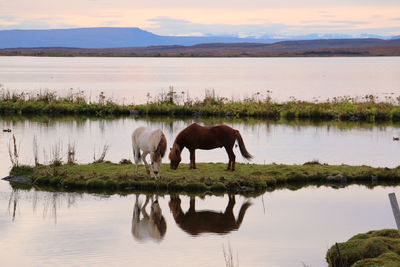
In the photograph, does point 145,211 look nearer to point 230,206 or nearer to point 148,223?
point 148,223

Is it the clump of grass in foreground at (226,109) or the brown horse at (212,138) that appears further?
the clump of grass in foreground at (226,109)

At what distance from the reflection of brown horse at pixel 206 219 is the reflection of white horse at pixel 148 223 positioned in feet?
1.15

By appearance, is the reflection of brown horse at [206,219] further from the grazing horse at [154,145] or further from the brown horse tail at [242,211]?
the grazing horse at [154,145]

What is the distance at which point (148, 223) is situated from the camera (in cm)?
1628

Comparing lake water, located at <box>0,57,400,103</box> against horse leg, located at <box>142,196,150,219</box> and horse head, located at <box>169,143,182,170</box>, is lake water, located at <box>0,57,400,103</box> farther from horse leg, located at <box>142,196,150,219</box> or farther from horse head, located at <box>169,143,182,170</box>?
horse leg, located at <box>142,196,150,219</box>

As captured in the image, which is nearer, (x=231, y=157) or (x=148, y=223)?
(x=148, y=223)

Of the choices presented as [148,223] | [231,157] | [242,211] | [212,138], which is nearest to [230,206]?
[242,211]

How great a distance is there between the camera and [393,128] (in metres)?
36.5

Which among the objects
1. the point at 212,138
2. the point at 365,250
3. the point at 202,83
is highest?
the point at 212,138

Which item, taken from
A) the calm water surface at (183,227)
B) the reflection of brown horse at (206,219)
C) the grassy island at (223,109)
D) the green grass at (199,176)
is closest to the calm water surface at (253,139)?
the grassy island at (223,109)

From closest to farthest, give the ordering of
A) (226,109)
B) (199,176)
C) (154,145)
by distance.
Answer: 1. (154,145)
2. (199,176)
3. (226,109)

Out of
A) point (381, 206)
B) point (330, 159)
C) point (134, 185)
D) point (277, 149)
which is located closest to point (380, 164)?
point (330, 159)

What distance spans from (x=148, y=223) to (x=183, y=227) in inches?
32.1

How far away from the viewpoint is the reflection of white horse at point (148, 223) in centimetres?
1516
